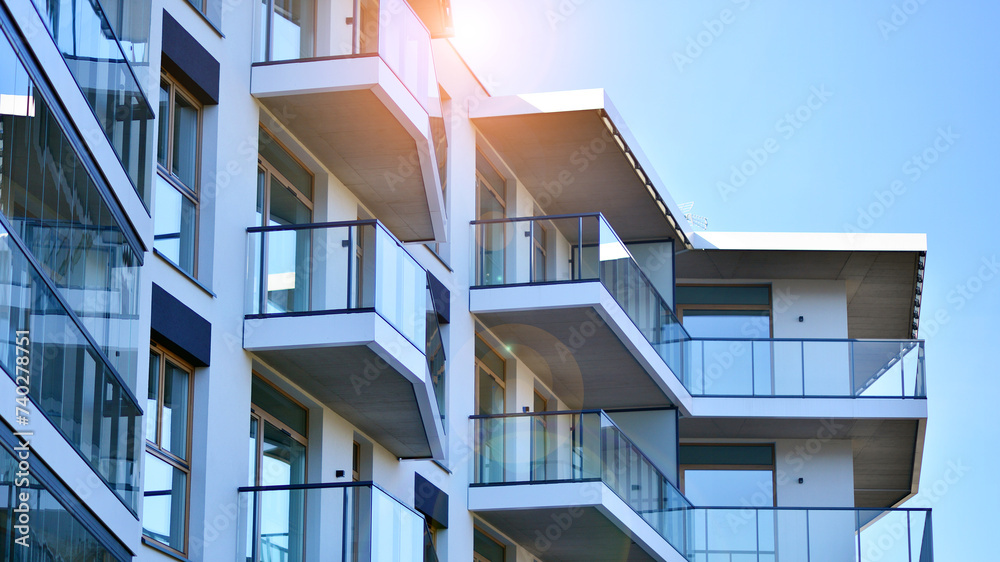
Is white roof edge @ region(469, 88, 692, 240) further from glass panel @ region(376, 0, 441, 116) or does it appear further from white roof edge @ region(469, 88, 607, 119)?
glass panel @ region(376, 0, 441, 116)

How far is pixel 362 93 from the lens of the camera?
15.4 m

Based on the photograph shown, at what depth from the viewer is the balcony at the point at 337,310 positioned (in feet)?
47.8

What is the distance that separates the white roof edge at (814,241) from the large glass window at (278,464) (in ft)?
43.5

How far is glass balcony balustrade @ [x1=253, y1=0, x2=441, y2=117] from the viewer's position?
15.4m

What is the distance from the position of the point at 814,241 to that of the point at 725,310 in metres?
2.43

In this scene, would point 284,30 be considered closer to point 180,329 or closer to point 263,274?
point 263,274

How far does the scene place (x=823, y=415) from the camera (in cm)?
2780

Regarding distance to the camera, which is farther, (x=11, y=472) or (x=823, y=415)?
(x=823, y=415)

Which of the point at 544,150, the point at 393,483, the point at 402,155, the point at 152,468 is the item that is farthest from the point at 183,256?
the point at 544,150

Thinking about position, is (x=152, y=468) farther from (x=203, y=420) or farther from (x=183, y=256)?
(x=183, y=256)

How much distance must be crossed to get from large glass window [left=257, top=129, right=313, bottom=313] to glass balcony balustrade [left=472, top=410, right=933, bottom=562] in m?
5.43

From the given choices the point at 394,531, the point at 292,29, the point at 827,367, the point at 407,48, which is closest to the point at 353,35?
the point at 407,48

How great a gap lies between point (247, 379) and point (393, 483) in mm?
4216

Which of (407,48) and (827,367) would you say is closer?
(407,48)
